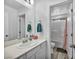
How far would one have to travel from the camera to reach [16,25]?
6.93 ft

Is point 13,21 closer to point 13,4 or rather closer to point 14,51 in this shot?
point 13,4

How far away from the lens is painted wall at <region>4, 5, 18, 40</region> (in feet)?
6.00

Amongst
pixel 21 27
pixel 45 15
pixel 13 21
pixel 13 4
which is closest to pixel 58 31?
pixel 45 15

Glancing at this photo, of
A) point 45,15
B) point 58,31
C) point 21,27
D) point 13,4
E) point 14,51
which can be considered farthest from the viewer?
point 45,15

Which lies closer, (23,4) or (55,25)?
(23,4)

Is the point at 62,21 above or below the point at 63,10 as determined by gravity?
below

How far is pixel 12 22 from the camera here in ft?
6.45

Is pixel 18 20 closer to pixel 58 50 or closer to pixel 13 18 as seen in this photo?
pixel 13 18

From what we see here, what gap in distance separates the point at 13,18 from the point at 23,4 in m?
0.63

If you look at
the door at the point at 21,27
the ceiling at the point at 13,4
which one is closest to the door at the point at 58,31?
the door at the point at 21,27

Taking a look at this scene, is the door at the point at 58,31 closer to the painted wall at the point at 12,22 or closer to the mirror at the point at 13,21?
the mirror at the point at 13,21

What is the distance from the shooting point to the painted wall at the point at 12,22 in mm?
1829

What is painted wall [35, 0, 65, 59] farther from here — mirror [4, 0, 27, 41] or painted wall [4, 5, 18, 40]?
painted wall [4, 5, 18, 40]
